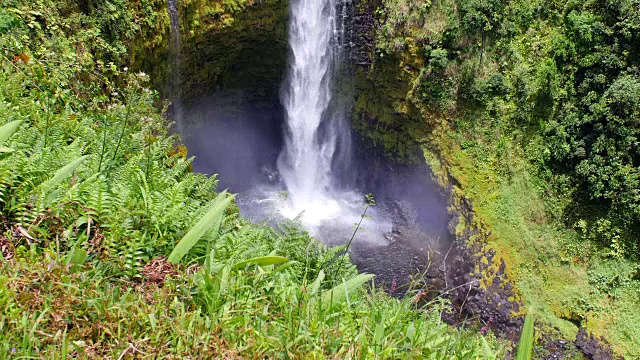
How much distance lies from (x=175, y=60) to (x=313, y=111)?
5.42m

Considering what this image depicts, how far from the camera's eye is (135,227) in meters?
2.88

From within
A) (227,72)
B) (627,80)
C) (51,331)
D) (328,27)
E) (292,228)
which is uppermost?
(328,27)

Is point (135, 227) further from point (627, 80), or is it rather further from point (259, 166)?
point (259, 166)

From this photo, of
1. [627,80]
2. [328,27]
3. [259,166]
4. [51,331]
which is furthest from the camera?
[259,166]

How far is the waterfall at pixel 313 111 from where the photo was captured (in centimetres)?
1441

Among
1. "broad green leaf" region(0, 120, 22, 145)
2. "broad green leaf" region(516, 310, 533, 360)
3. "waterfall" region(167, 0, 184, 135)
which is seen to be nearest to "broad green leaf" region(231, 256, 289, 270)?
"broad green leaf" region(516, 310, 533, 360)

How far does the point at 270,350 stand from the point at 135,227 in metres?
1.30

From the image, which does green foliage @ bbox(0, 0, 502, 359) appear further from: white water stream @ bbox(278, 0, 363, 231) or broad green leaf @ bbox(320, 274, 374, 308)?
white water stream @ bbox(278, 0, 363, 231)

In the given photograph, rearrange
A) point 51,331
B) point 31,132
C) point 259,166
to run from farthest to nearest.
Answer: point 259,166, point 31,132, point 51,331

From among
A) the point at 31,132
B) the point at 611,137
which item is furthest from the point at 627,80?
the point at 31,132

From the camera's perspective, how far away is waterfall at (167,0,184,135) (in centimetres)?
1143

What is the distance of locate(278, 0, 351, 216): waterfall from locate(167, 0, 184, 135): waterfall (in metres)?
3.95

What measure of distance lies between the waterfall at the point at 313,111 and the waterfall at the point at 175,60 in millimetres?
3950

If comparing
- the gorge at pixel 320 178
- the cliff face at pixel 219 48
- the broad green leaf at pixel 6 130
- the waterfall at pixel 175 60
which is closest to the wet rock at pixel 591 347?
the gorge at pixel 320 178
